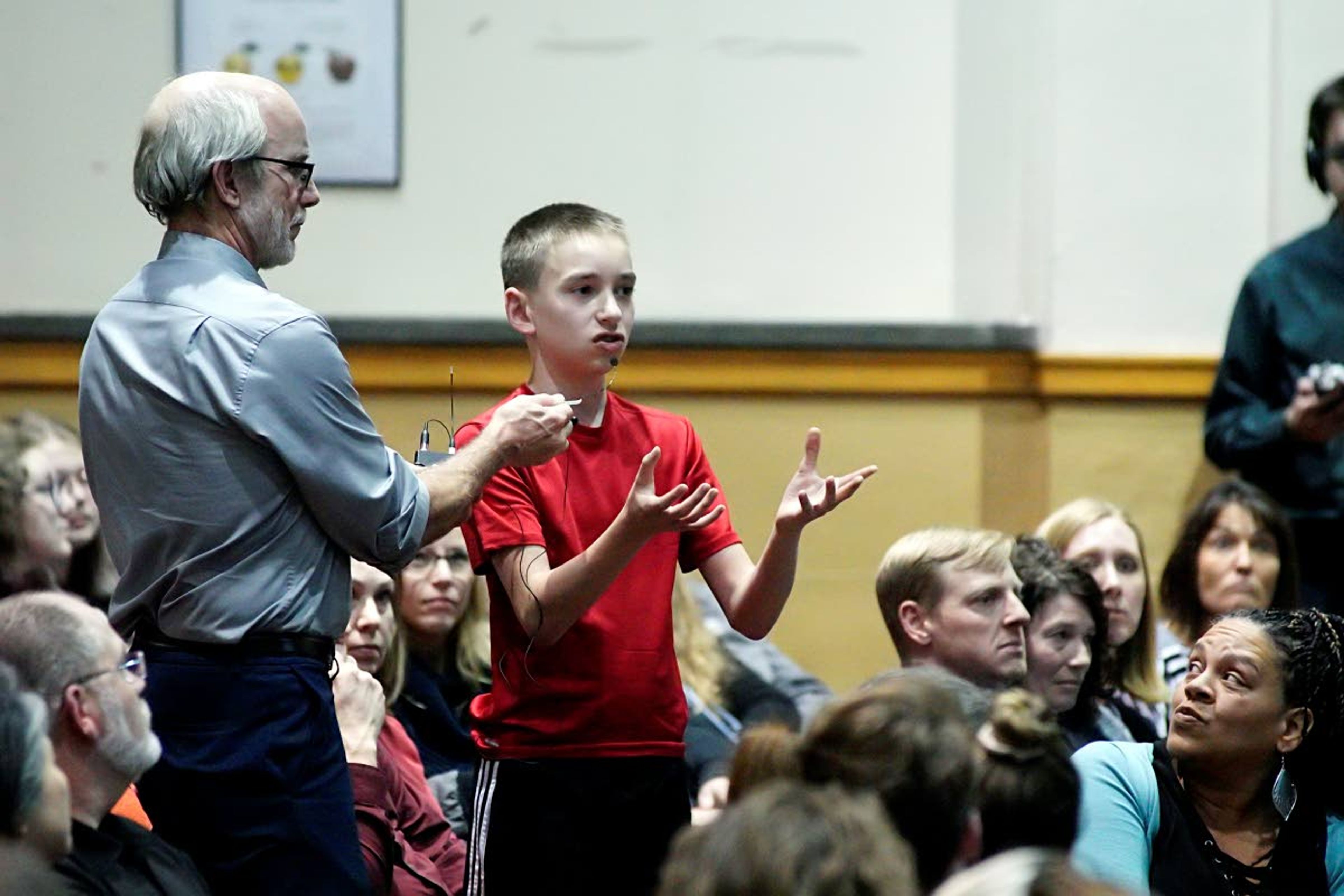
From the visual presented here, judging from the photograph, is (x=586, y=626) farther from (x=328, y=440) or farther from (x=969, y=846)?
(x=969, y=846)

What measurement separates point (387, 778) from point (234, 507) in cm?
108

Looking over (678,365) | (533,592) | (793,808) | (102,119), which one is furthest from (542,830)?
(102,119)

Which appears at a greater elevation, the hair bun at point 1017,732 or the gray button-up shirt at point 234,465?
the gray button-up shirt at point 234,465

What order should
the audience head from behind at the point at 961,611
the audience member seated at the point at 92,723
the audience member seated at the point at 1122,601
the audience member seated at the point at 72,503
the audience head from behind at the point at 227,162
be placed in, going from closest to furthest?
1. the audience member seated at the point at 92,723
2. the audience head from behind at the point at 227,162
3. the audience head from behind at the point at 961,611
4. the audience member seated at the point at 1122,601
5. the audience member seated at the point at 72,503

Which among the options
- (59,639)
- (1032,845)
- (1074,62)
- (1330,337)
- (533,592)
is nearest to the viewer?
(1032,845)

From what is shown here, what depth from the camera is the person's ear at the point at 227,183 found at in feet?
7.99

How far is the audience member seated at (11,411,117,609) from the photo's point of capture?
3.95 m

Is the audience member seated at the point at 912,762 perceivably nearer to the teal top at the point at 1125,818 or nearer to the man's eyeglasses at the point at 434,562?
the teal top at the point at 1125,818

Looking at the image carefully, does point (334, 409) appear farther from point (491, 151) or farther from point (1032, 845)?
point (491, 151)

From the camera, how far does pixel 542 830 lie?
2.73 metres

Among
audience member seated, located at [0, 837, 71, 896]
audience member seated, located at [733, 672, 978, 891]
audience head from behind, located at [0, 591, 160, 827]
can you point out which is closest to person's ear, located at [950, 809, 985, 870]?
audience member seated, located at [733, 672, 978, 891]

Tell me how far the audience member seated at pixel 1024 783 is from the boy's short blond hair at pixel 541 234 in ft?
3.24

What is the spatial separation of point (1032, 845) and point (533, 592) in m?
0.82

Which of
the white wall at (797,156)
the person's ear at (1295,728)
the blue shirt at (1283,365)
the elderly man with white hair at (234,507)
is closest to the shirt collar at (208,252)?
the elderly man with white hair at (234,507)
